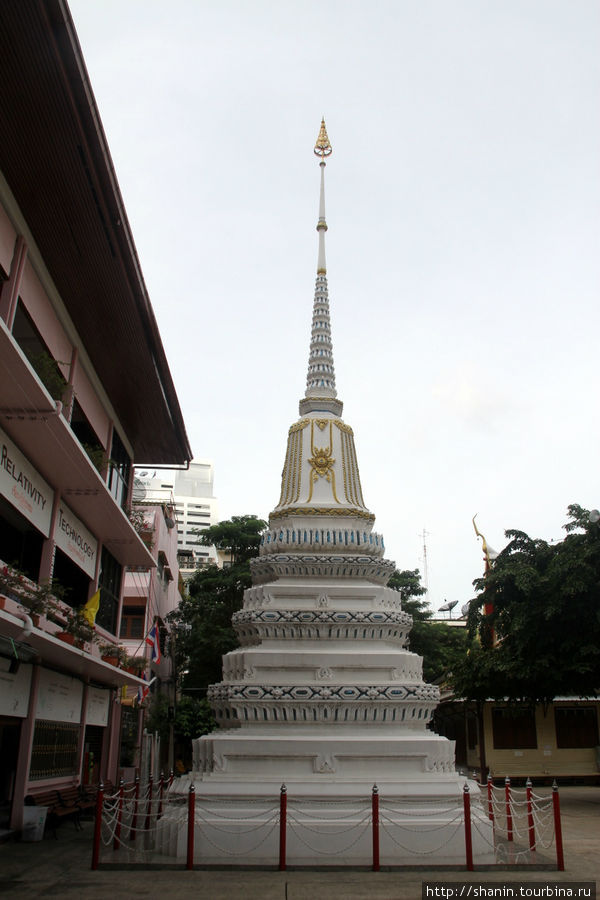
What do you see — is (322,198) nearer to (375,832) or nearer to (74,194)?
(74,194)

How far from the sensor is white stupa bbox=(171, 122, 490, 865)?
12.4m

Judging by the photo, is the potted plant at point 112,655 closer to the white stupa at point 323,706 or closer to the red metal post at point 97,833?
the white stupa at point 323,706

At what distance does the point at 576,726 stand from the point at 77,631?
71.9ft

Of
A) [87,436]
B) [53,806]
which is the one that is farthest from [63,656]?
[87,436]

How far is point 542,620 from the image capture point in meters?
22.8

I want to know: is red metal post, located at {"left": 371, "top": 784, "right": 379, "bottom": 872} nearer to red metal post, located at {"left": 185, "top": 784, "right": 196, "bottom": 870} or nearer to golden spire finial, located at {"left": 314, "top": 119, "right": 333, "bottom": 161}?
red metal post, located at {"left": 185, "top": 784, "right": 196, "bottom": 870}

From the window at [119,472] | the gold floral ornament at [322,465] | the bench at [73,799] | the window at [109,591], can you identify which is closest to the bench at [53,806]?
the bench at [73,799]

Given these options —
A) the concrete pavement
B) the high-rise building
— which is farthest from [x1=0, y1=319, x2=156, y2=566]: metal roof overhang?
the concrete pavement

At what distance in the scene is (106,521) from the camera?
18812mm

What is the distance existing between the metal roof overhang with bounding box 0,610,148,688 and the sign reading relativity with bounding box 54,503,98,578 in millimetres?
2352

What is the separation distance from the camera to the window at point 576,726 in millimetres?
29438

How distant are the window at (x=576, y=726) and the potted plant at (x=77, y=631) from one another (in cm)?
2065

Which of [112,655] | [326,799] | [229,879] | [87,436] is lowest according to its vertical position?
[229,879]

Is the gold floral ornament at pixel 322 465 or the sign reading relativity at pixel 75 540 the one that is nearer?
the sign reading relativity at pixel 75 540
